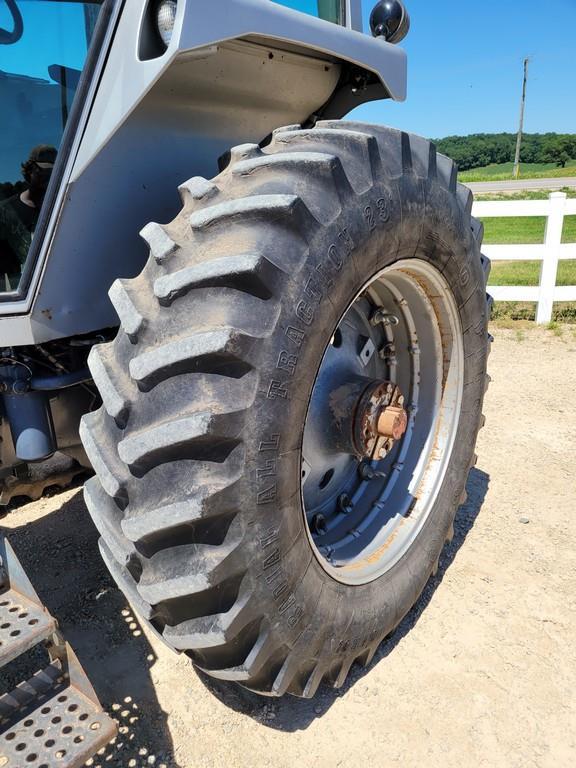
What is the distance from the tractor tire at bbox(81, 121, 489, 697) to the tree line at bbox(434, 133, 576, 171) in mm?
54345

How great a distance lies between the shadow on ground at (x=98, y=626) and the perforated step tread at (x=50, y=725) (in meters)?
0.32

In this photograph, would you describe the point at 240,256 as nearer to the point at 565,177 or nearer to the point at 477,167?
the point at 565,177

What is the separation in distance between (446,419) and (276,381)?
3.86 ft

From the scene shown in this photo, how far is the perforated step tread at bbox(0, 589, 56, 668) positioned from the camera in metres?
1.47

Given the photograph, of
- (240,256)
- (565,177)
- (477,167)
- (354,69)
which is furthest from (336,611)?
(477,167)

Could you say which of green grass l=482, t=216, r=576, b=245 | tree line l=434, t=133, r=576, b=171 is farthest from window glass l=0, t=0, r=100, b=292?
tree line l=434, t=133, r=576, b=171

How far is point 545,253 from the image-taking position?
6.31m

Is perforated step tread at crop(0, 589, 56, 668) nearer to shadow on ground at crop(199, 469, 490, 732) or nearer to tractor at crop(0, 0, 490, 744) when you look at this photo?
tractor at crop(0, 0, 490, 744)

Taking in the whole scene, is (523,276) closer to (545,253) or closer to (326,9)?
(545,253)

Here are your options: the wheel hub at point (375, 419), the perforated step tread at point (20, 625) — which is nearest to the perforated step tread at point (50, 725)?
the perforated step tread at point (20, 625)

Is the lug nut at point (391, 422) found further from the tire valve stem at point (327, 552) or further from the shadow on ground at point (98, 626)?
the shadow on ground at point (98, 626)

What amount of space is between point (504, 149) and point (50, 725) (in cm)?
6673

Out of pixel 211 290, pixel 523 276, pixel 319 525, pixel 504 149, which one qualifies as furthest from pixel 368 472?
pixel 504 149

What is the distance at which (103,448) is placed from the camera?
1.48 m
